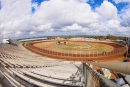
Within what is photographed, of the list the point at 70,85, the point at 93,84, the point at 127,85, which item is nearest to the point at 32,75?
the point at 70,85

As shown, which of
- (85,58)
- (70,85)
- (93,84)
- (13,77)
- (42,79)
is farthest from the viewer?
(85,58)

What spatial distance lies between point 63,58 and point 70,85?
11850mm

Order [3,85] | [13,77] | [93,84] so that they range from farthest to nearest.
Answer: [3,85] → [13,77] → [93,84]

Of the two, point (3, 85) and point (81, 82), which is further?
point (3, 85)

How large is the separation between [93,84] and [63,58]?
49.1ft

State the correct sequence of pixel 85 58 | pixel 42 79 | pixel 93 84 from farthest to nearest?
pixel 85 58 < pixel 42 79 < pixel 93 84

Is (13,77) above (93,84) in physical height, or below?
below

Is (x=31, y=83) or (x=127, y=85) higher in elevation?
(x=31, y=83)

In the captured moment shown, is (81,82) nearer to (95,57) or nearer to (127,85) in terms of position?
(127,85)

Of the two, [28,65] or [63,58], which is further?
[63,58]

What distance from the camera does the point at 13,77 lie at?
1127 cm

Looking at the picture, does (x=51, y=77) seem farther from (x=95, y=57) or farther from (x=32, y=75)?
(x=95, y=57)

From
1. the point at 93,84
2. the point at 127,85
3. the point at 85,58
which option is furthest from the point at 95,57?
the point at 93,84

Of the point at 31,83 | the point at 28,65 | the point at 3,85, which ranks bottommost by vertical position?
the point at 3,85
